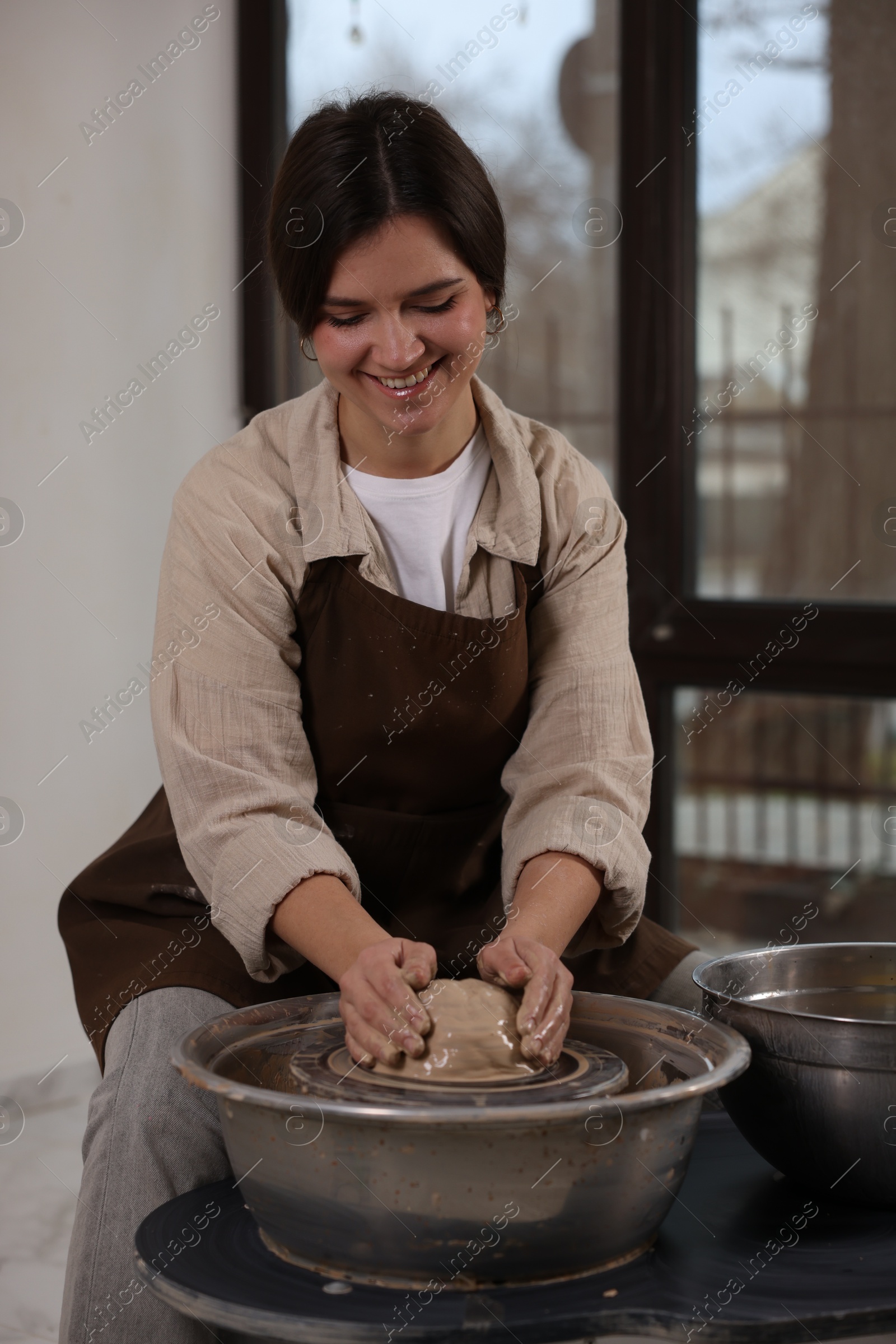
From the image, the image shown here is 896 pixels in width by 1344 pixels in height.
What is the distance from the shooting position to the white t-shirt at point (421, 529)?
52.4 inches

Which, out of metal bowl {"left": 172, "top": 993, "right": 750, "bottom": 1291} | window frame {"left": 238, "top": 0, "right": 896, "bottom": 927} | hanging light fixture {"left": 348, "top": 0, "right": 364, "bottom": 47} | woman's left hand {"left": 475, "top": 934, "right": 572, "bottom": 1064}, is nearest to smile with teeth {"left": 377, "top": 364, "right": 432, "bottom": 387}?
woman's left hand {"left": 475, "top": 934, "right": 572, "bottom": 1064}

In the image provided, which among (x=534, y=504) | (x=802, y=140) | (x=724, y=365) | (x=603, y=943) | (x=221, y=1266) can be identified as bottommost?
(x=221, y=1266)

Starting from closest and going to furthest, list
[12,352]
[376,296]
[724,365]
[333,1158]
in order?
[333,1158], [376,296], [12,352], [724,365]

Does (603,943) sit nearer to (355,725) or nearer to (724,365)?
(355,725)

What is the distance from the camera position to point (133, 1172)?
106cm

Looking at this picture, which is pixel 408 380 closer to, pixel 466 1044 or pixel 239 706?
pixel 239 706

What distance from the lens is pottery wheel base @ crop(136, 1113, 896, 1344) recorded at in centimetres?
81

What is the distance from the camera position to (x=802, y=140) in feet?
8.02

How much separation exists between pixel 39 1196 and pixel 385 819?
118 cm

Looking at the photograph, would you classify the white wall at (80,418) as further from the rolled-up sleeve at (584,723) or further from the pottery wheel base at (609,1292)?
the pottery wheel base at (609,1292)

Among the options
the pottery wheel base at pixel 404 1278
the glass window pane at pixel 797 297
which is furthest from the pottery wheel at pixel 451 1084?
the glass window pane at pixel 797 297

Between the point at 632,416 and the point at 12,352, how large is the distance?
121 centimetres

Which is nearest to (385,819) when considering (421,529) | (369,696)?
(369,696)

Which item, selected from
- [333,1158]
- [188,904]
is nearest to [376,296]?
[188,904]
